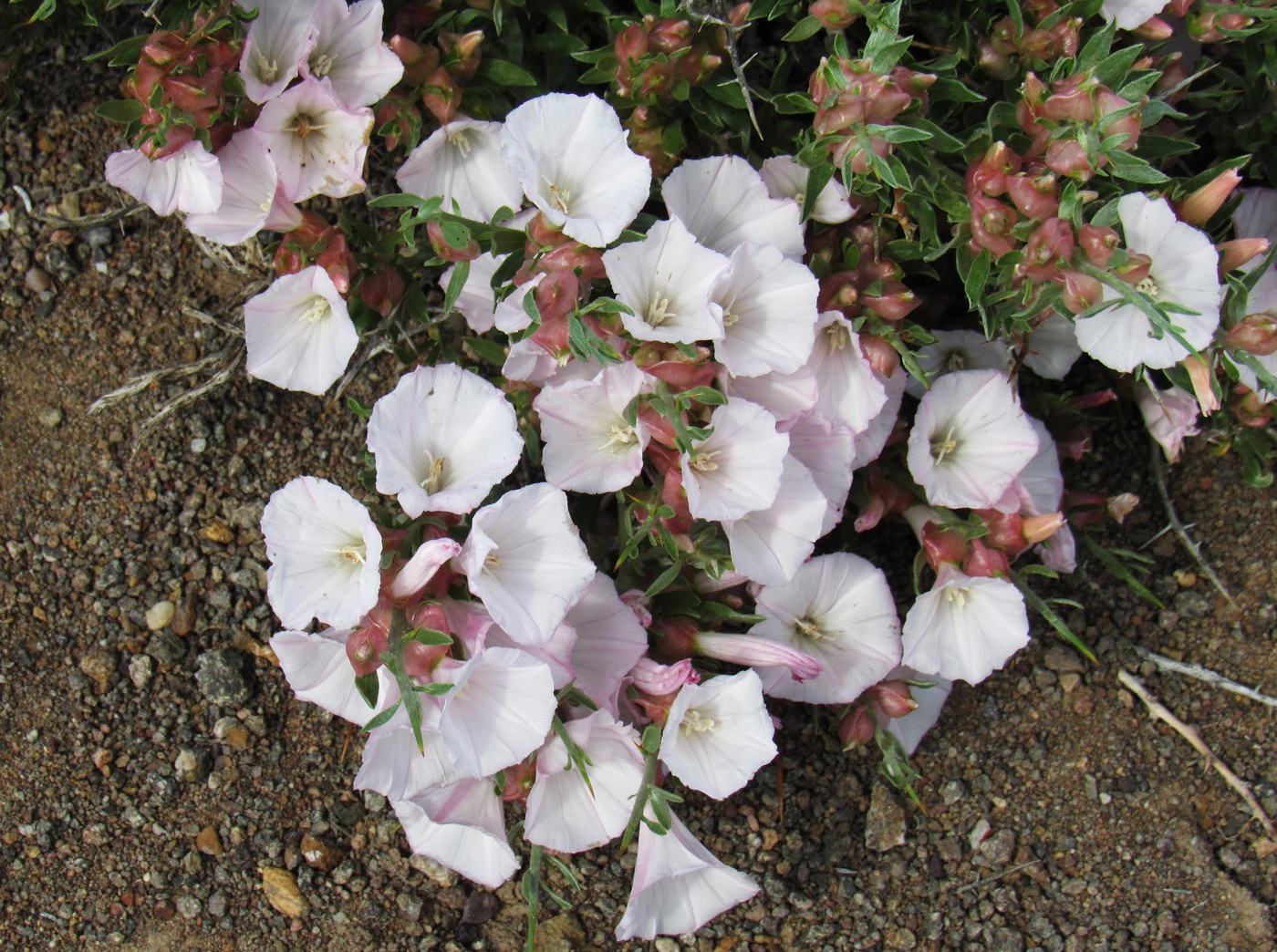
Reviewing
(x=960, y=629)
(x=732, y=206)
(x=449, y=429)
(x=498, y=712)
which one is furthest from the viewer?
(x=960, y=629)

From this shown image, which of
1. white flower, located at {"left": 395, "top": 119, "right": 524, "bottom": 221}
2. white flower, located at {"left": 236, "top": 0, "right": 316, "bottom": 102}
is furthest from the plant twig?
white flower, located at {"left": 236, "top": 0, "right": 316, "bottom": 102}

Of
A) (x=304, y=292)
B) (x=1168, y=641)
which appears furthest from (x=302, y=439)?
(x=1168, y=641)

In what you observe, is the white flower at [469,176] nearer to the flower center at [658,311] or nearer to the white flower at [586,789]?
the flower center at [658,311]

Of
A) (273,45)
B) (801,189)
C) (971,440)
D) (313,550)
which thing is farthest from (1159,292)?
(273,45)

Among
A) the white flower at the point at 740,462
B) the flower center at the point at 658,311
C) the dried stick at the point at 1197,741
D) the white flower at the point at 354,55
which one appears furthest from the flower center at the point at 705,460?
the dried stick at the point at 1197,741

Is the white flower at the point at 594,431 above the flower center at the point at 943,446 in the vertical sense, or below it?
above

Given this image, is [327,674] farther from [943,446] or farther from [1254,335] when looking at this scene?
[1254,335]
